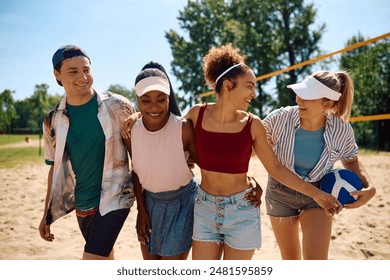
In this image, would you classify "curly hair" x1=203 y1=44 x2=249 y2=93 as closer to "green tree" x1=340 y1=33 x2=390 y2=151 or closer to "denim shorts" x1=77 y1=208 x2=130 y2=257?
"denim shorts" x1=77 y1=208 x2=130 y2=257

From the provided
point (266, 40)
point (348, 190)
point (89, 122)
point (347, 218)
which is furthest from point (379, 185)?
point (266, 40)

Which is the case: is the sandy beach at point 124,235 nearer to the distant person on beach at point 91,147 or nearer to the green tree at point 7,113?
the distant person on beach at point 91,147

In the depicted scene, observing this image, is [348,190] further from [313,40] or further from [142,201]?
[313,40]

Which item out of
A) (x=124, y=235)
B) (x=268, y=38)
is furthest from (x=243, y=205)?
(x=268, y=38)

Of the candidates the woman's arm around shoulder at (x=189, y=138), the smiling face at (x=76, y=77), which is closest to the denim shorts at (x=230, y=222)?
the woman's arm around shoulder at (x=189, y=138)

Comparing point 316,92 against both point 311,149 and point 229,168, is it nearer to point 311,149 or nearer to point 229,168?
point 311,149

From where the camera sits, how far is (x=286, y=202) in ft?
7.50

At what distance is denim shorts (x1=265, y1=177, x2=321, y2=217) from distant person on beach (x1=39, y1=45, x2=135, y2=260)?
0.94 m

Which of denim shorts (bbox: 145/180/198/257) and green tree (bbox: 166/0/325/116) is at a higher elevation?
green tree (bbox: 166/0/325/116)

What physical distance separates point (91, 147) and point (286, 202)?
4.31ft

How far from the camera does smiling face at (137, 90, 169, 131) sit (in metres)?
1.93

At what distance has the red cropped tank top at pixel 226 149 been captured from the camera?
1.89m

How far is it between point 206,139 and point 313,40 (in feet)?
71.4

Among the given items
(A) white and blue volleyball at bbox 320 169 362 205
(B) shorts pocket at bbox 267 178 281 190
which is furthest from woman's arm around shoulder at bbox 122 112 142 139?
(A) white and blue volleyball at bbox 320 169 362 205
